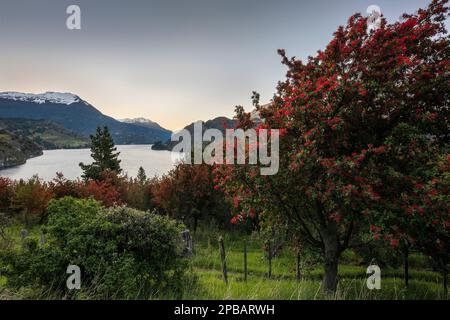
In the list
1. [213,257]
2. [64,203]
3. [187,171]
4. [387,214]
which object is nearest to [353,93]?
[387,214]

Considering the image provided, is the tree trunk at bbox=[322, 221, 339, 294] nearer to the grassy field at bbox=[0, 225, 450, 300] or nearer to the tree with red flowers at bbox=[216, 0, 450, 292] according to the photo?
the tree with red flowers at bbox=[216, 0, 450, 292]

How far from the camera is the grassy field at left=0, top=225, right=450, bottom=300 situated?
306 inches

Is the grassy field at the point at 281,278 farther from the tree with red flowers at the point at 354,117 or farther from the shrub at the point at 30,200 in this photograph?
the shrub at the point at 30,200

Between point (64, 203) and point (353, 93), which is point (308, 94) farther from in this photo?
point (64, 203)

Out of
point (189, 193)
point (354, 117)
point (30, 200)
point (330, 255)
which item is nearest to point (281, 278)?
point (330, 255)

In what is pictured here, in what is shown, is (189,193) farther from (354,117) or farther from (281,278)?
(354,117)

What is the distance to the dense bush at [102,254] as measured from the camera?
22.8 feet

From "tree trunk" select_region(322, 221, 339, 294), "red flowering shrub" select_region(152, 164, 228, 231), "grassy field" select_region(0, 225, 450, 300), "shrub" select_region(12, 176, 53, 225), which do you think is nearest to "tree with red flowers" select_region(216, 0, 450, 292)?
"tree trunk" select_region(322, 221, 339, 294)

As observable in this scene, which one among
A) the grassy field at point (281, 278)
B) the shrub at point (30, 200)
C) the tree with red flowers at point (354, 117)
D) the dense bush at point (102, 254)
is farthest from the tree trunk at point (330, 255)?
the shrub at point (30, 200)

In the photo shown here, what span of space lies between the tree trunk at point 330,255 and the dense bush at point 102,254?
13.2 ft

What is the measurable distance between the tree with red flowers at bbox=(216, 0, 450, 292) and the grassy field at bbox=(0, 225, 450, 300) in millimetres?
1545

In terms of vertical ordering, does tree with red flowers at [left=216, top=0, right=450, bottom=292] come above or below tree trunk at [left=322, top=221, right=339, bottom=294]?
above

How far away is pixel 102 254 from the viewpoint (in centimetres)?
732

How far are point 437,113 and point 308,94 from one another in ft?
10.5
